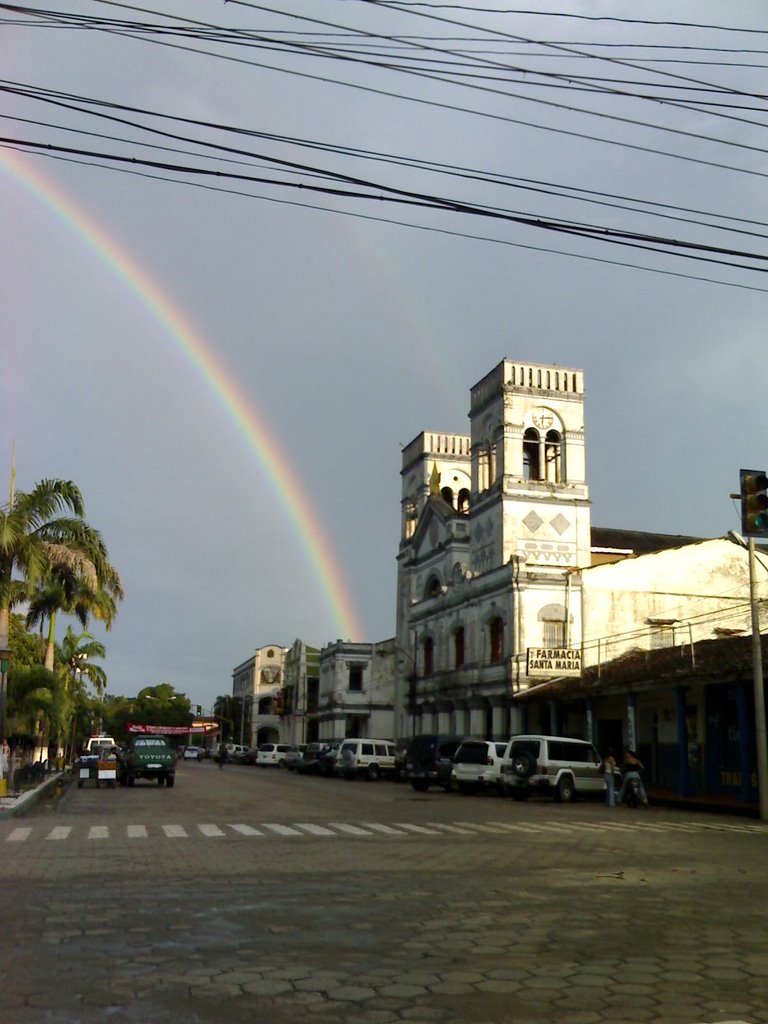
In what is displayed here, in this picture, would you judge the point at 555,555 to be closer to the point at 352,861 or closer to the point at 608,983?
the point at 352,861

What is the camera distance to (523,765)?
3212 cm

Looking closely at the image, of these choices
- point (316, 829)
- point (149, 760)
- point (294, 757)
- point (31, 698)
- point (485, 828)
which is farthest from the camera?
point (294, 757)

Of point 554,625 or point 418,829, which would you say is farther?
point 554,625

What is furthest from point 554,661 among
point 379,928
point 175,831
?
point 379,928

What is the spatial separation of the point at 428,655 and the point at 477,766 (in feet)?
83.2

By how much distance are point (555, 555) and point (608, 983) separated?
1700 inches

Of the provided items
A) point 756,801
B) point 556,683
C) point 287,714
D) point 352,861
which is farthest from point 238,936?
point 287,714

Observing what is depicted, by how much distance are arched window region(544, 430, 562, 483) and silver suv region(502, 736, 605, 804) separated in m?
20.5

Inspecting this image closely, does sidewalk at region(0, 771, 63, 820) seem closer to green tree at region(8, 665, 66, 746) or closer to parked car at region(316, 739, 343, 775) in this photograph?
green tree at region(8, 665, 66, 746)

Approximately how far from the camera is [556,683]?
146 ft

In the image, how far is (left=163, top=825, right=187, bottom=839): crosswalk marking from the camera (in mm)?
17953

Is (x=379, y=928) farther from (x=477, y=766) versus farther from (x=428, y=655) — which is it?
(x=428, y=655)

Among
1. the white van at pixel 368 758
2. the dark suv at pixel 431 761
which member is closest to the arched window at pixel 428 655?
the white van at pixel 368 758

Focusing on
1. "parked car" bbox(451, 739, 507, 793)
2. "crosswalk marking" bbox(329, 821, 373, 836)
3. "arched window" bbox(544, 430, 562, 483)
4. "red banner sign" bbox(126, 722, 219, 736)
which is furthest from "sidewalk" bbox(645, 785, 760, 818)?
"red banner sign" bbox(126, 722, 219, 736)
